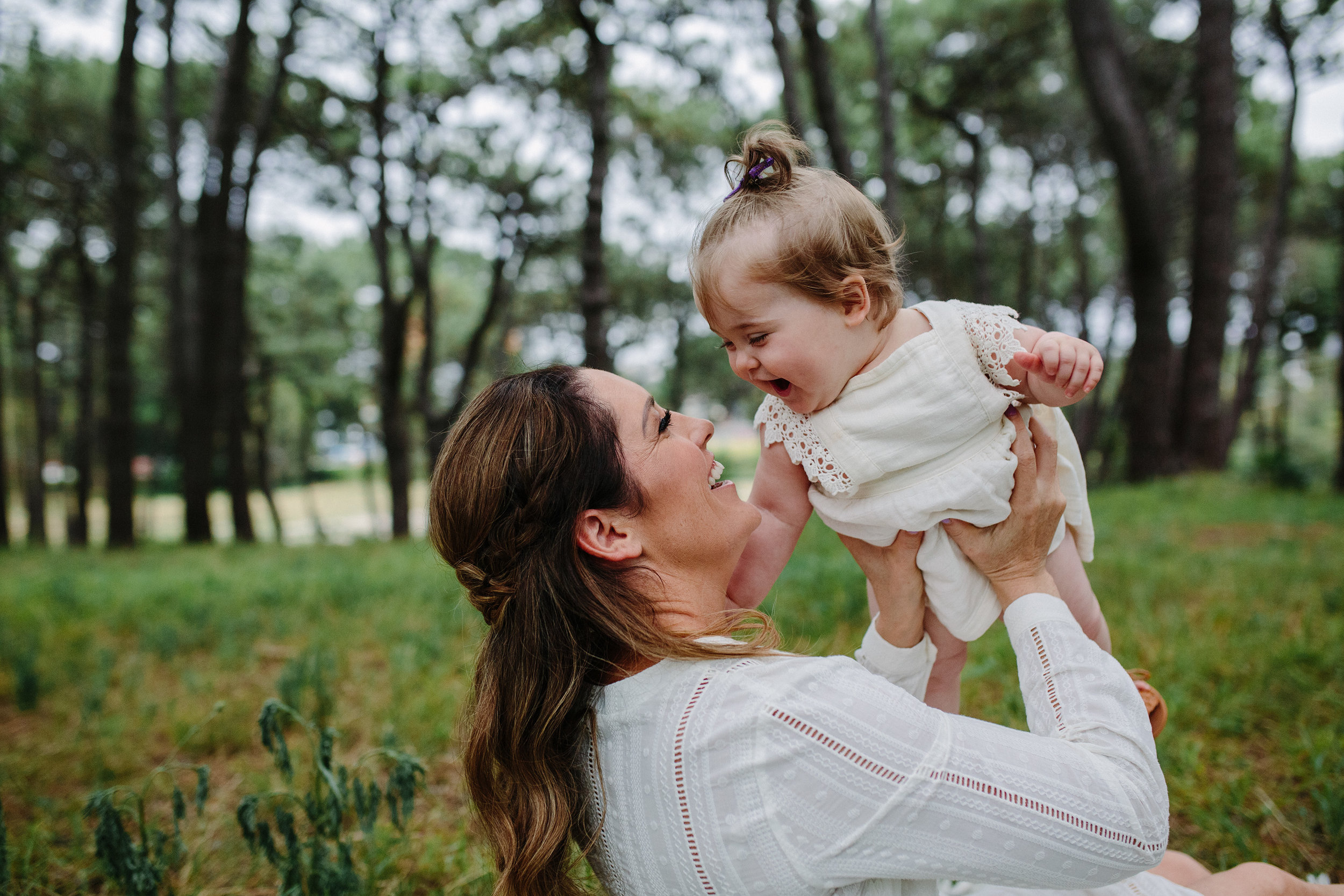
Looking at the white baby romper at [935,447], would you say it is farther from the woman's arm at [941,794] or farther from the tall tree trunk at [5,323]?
the tall tree trunk at [5,323]

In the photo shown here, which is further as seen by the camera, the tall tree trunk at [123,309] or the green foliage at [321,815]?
the tall tree trunk at [123,309]

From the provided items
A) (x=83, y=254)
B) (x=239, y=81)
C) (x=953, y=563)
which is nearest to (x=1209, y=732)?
(x=953, y=563)

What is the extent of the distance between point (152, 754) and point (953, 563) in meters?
3.30

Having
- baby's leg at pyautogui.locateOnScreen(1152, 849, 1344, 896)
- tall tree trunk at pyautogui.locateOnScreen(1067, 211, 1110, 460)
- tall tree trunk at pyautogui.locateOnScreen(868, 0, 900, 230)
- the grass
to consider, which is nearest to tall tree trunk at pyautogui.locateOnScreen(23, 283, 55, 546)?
the grass

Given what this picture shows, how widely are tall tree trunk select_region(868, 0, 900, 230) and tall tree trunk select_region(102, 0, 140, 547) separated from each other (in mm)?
9049

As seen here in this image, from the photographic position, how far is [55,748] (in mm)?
3191

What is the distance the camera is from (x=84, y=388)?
17.3 meters

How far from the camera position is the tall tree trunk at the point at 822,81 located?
7.09 meters

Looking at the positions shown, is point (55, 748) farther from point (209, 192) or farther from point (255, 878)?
point (209, 192)

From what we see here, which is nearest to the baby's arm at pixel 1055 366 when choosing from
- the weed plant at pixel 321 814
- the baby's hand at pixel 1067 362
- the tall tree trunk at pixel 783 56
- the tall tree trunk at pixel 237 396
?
the baby's hand at pixel 1067 362

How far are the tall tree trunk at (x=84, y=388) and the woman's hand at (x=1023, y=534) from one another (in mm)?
18549

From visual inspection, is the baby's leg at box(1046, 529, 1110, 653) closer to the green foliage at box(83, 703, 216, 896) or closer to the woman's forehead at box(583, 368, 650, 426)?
the woman's forehead at box(583, 368, 650, 426)

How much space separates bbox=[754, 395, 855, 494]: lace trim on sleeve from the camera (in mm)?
1717

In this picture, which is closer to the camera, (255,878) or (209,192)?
(255,878)
